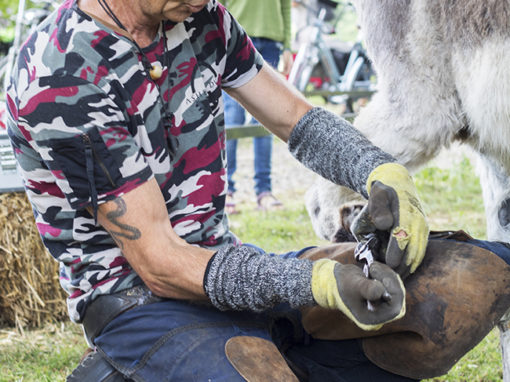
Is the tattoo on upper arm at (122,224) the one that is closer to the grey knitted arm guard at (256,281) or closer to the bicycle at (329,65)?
the grey knitted arm guard at (256,281)

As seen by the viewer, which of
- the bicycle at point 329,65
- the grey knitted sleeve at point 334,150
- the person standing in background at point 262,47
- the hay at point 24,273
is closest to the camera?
the grey knitted sleeve at point 334,150

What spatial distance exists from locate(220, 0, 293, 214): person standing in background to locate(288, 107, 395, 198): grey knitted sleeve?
2.80 m

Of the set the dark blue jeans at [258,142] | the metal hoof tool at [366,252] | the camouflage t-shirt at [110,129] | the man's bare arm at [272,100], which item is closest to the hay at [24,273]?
the camouflage t-shirt at [110,129]

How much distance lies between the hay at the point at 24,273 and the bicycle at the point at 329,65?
225 inches

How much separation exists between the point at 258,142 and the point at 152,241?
12.8 ft

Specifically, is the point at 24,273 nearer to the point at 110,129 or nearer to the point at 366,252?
the point at 110,129

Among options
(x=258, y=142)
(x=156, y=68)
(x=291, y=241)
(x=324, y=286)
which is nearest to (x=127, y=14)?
(x=156, y=68)

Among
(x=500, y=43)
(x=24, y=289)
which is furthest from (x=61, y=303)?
(x=500, y=43)

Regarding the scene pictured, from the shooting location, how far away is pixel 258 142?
542 centimetres

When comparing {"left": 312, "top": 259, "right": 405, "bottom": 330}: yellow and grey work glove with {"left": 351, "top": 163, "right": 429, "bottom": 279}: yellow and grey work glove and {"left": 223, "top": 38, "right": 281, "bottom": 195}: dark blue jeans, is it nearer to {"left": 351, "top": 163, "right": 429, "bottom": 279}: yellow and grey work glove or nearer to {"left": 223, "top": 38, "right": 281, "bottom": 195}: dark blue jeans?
{"left": 351, "top": 163, "right": 429, "bottom": 279}: yellow and grey work glove

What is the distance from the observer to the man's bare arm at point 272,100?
2.06 m

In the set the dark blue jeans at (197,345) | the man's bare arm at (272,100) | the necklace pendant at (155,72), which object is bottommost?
the dark blue jeans at (197,345)

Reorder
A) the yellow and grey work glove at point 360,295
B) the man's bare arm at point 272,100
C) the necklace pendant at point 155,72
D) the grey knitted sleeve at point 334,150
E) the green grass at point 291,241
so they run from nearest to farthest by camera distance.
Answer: the yellow and grey work glove at point 360,295, the necklace pendant at point 155,72, the grey knitted sleeve at point 334,150, the man's bare arm at point 272,100, the green grass at point 291,241

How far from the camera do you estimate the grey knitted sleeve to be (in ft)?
6.11
